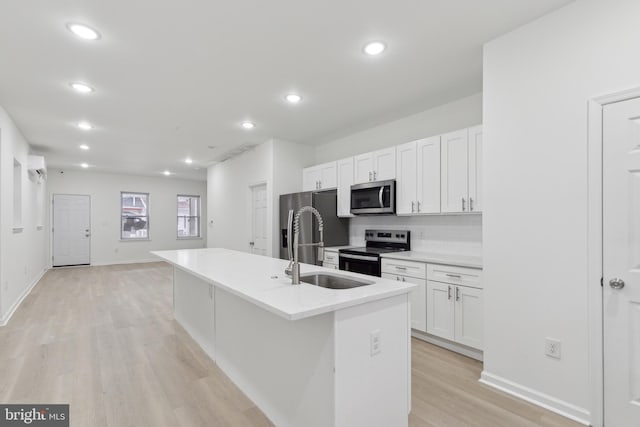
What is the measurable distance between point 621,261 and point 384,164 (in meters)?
Answer: 2.44

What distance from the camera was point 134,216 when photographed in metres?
9.10

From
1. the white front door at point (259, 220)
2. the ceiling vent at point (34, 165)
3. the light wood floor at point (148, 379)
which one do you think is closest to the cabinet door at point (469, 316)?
the light wood floor at point (148, 379)

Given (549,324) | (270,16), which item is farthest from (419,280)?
(270,16)

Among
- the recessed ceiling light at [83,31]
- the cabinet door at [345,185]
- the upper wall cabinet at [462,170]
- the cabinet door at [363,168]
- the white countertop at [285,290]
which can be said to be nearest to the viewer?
the white countertop at [285,290]

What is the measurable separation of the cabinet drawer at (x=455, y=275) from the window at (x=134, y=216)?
8.87 meters

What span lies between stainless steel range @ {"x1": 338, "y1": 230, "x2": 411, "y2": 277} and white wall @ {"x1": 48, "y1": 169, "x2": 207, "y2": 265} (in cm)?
752

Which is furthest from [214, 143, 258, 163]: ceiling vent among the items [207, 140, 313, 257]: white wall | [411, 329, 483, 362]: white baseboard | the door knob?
the door knob

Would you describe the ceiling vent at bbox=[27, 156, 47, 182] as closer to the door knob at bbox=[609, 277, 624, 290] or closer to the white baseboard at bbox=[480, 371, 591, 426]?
the white baseboard at bbox=[480, 371, 591, 426]

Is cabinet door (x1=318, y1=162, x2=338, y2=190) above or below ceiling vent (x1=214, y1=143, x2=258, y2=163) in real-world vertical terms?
below

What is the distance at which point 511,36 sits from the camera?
2.21 meters

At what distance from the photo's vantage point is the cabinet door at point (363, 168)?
3992mm

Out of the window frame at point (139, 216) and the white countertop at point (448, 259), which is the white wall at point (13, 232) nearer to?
the window frame at point (139, 216)

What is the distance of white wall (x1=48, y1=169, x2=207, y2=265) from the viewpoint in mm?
8242

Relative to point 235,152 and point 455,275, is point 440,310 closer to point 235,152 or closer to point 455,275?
point 455,275
